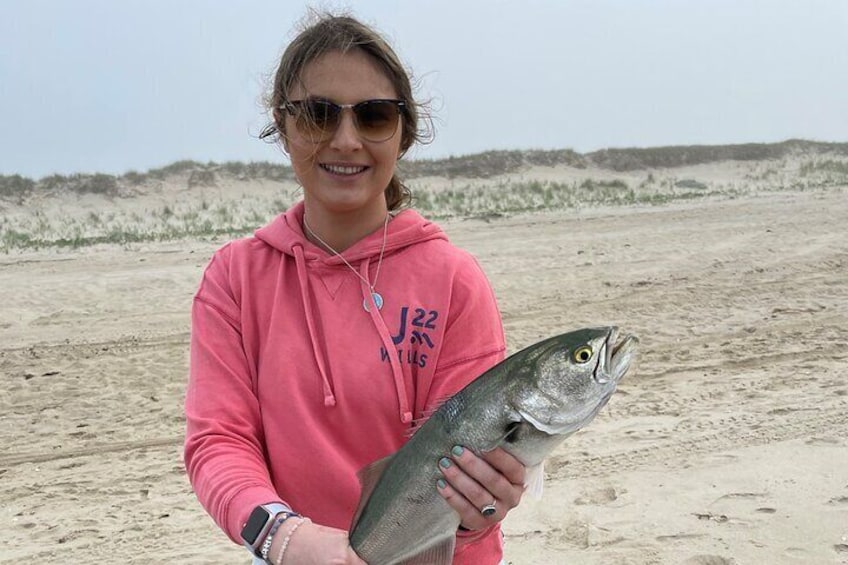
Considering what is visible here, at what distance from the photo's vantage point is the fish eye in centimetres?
168

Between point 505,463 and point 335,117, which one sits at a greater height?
point 335,117

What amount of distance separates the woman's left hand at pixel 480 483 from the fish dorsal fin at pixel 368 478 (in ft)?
0.50

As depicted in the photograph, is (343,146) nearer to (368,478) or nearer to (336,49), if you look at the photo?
(336,49)

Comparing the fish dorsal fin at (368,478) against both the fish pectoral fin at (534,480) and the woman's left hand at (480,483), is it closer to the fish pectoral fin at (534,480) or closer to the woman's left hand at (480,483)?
the woman's left hand at (480,483)

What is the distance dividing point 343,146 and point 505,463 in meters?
0.88

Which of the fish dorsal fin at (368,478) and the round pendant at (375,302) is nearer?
the fish dorsal fin at (368,478)

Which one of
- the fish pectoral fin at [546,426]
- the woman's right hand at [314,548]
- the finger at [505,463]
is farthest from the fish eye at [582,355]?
the woman's right hand at [314,548]

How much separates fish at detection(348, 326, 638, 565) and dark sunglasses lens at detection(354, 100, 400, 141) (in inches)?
27.7

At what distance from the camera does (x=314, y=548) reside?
1.73m

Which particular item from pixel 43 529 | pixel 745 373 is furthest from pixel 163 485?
pixel 745 373

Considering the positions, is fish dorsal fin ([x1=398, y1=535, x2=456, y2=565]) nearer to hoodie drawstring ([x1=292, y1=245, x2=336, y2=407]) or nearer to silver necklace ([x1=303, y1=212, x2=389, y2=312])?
hoodie drawstring ([x1=292, y1=245, x2=336, y2=407])

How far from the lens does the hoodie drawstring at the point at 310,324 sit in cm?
192

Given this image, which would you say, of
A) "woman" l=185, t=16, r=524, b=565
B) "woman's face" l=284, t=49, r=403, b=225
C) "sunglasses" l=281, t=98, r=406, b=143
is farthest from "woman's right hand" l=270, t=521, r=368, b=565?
"sunglasses" l=281, t=98, r=406, b=143

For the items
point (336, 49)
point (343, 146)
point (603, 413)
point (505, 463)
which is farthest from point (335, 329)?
point (603, 413)
